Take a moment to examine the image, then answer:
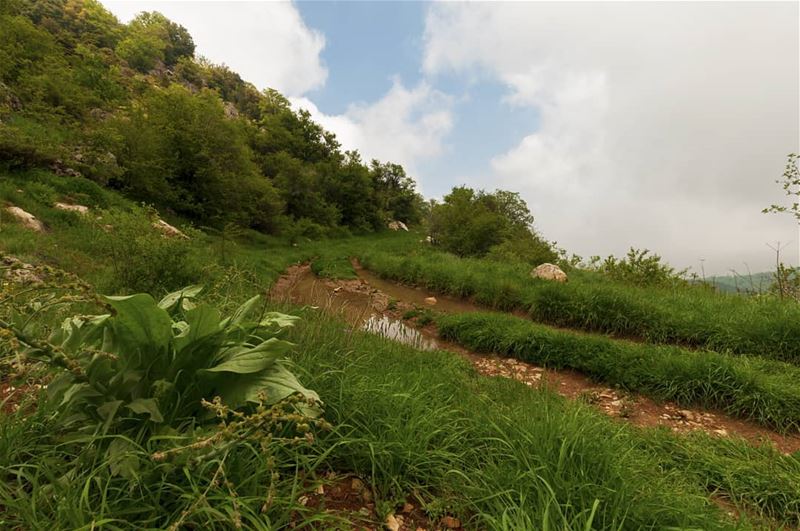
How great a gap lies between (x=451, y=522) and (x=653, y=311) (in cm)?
959

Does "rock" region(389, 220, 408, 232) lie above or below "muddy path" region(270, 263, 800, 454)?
above

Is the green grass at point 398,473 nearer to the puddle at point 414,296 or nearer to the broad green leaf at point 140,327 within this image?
the broad green leaf at point 140,327

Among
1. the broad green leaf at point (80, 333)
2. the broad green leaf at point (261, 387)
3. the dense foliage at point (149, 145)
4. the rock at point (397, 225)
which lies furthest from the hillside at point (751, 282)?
the rock at point (397, 225)

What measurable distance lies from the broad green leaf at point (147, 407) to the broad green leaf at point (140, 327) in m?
0.27

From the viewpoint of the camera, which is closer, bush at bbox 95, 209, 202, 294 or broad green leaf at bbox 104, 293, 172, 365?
broad green leaf at bbox 104, 293, 172, 365

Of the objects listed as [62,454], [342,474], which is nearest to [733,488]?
[342,474]

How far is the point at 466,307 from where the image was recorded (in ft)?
43.8

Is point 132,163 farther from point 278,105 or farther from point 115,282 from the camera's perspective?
point 278,105

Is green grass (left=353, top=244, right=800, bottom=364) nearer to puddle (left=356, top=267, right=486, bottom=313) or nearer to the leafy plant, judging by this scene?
puddle (left=356, top=267, right=486, bottom=313)

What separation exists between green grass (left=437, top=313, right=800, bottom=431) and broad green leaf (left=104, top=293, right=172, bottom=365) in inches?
304

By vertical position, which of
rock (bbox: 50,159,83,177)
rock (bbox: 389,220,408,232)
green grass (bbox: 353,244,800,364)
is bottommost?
green grass (bbox: 353,244,800,364)

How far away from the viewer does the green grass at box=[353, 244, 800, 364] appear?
7664 millimetres

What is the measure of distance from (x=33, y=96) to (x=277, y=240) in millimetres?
12953

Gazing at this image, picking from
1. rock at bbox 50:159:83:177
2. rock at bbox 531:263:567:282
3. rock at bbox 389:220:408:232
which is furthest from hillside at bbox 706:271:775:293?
rock at bbox 389:220:408:232
